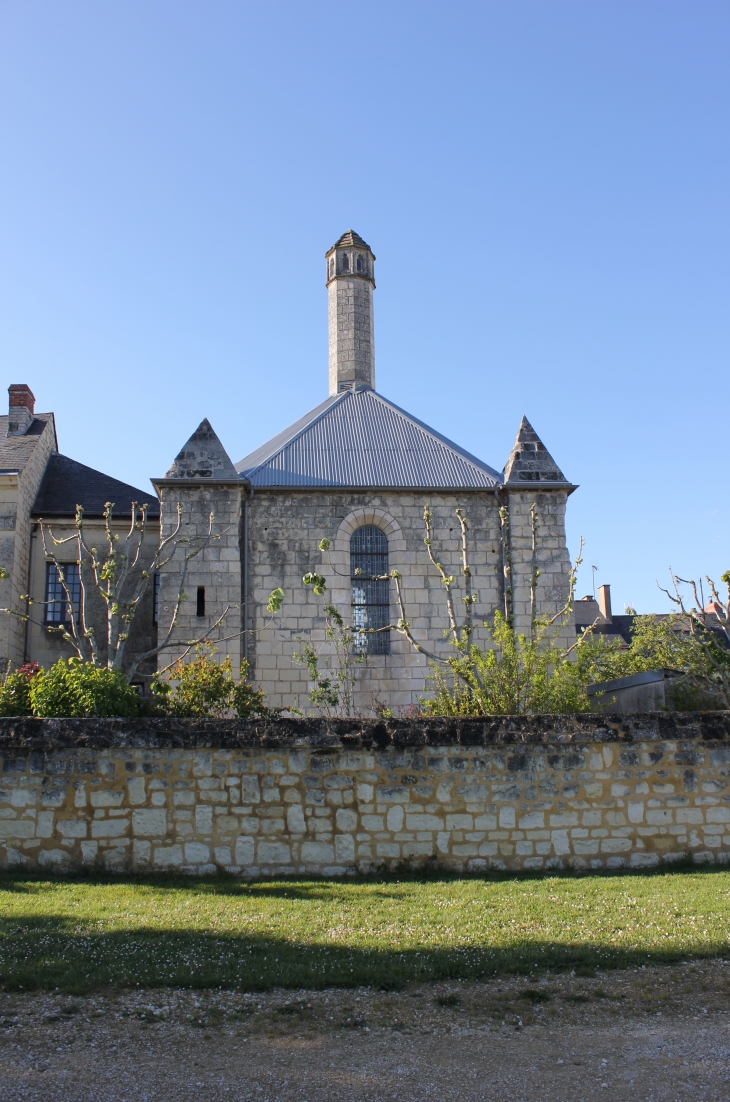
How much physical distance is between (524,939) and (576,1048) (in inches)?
61.3

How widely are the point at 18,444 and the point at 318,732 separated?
44.1 ft

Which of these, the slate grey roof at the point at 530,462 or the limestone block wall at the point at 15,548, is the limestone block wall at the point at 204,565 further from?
the slate grey roof at the point at 530,462

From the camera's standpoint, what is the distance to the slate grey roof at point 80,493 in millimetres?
19031

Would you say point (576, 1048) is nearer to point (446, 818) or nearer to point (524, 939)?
point (524, 939)

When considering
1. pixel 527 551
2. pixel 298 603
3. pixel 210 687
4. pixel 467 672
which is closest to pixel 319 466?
pixel 298 603

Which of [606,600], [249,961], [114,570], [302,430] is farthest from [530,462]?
[606,600]

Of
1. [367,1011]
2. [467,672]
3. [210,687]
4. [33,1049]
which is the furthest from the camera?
[210,687]

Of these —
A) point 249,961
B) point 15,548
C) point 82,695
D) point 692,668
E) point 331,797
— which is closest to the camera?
point 249,961

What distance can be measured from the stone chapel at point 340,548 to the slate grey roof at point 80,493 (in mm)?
999

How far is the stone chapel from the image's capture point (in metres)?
16.1

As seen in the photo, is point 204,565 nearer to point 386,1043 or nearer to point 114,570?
point 114,570

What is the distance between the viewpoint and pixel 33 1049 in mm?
4348

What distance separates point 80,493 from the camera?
1972 cm

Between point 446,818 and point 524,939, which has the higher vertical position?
point 446,818
